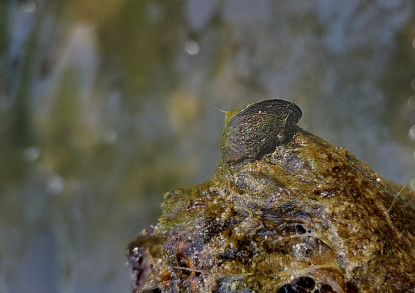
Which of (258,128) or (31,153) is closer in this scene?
(258,128)

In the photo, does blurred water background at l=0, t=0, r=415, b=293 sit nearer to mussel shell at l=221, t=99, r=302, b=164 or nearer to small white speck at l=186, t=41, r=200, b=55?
small white speck at l=186, t=41, r=200, b=55

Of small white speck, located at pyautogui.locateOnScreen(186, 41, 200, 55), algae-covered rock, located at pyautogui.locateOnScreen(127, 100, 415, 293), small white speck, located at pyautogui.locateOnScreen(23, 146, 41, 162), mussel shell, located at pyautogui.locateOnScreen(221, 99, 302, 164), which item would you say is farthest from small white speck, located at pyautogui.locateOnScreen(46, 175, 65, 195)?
mussel shell, located at pyautogui.locateOnScreen(221, 99, 302, 164)

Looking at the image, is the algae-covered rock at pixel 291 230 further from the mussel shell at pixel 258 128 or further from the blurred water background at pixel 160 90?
the blurred water background at pixel 160 90

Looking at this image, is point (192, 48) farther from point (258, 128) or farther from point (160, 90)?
point (258, 128)

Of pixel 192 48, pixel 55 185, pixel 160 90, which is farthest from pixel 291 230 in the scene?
pixel 55 185

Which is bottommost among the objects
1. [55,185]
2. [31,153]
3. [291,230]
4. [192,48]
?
[291,230]

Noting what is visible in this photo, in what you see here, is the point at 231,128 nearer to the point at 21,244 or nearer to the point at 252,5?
the point at 252,5

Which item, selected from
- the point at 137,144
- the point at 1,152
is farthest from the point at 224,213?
the point at 1,152
